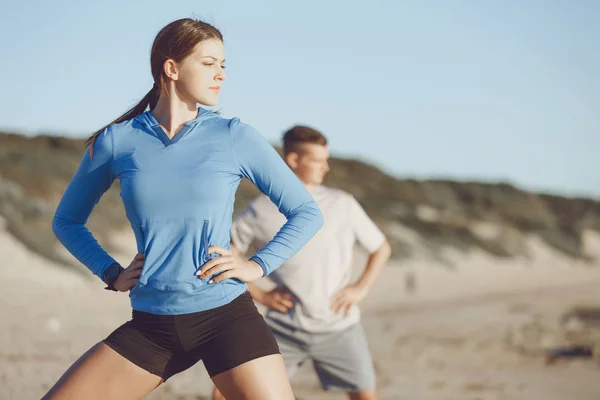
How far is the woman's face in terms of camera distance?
3158 millimetres

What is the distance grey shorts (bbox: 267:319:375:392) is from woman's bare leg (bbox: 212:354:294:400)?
201cm

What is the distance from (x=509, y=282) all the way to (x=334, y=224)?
26806 millimetres

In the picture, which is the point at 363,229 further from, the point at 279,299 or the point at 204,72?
the point at 204,72

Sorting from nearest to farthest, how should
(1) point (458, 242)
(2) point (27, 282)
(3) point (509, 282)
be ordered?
1. (2) point (27, 282)
2. (3) point (509, 282)
3. (1) point (458, 242)

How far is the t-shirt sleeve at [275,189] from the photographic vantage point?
123 inches

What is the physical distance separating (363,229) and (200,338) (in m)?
2.33

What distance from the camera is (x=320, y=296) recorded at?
5.03m

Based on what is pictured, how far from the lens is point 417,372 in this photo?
10602 millimetres

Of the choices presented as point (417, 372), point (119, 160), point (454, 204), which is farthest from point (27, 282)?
point (454, 204)

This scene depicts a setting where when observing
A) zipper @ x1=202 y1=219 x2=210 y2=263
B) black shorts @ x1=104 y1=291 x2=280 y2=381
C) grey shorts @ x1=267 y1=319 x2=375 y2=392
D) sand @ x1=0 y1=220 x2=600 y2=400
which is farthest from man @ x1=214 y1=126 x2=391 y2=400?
sand @ x1=0 y1=220 x2=600 y2=400

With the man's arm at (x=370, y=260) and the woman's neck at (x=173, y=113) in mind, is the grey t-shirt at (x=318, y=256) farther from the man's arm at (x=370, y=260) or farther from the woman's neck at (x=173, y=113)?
the woman's neck at (x=173, y=113)

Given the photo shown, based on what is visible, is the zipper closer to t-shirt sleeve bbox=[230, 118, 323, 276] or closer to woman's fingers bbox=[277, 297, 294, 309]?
t-shirt sleeve bbox=[230, 118, 323, 276]

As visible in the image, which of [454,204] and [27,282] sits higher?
[27,282]

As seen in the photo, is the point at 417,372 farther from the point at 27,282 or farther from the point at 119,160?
the point at 27,282
